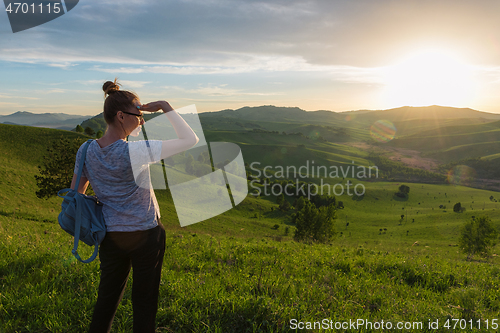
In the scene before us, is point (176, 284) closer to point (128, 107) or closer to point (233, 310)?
point (233, 310)

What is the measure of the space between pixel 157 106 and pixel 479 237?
2428 inches

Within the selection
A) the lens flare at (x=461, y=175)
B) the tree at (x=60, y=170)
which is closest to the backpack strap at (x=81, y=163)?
the tree at (x=60, y=170)

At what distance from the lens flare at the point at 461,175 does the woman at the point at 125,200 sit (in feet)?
666

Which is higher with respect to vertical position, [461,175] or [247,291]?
[247,291]

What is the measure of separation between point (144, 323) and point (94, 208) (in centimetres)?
135

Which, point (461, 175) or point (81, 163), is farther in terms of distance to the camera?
point (461, 175)

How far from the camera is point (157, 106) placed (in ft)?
8.52

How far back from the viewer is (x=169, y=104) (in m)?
2.59

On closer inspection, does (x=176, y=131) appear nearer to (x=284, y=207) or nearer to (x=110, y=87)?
(x=110, y=87)

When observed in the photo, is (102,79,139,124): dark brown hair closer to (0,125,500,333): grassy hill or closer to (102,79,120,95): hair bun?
(102,79,120,95): hair bun

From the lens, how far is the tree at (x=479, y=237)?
45188 millimetres

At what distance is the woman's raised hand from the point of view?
255cm

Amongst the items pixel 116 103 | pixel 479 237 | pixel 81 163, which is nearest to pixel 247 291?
pixel 81 163

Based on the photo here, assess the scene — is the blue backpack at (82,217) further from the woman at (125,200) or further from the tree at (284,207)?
the tree at (284,207)
